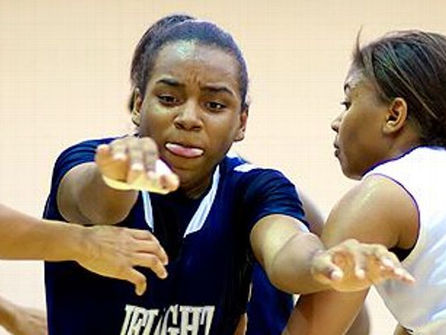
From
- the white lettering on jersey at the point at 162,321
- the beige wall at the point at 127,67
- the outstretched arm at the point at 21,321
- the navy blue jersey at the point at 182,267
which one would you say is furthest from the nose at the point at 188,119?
the beige wall at the point at 127,67

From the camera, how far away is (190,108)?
1192 millimetres

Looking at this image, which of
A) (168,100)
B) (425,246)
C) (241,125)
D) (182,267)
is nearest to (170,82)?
Result: (168,100)

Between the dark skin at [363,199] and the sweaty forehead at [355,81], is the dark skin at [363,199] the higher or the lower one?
the lower one

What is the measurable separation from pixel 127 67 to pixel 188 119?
1.11m

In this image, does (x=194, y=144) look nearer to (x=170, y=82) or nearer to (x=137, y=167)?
(x=170, y=82)

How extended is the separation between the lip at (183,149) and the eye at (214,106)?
2.1 inches

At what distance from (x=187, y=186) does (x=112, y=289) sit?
0.51 ft

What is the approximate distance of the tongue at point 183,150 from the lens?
118cm

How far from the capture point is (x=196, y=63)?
3.97 feet

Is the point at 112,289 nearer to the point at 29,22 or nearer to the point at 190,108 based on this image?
the point at 190,108

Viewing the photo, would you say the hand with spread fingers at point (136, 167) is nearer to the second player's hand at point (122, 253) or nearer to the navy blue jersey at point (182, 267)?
the second player's hand at point (122, 253)

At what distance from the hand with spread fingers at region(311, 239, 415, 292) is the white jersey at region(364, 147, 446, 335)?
0.58ft

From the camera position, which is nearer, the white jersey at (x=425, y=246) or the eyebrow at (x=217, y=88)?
the white jersey at (x=425, y=246)

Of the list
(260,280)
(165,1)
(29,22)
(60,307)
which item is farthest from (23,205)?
(60,307)
